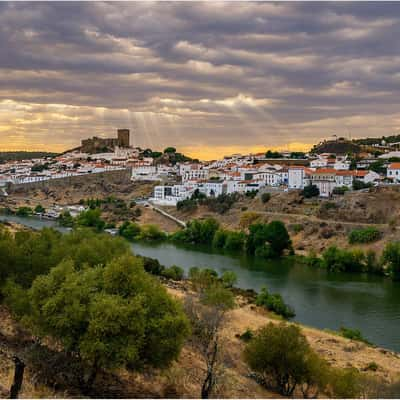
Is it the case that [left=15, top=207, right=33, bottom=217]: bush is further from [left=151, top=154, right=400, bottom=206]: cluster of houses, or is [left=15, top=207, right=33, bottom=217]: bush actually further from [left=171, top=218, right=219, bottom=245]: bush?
[left=171, top=218, right=219, bottom=245]: bush

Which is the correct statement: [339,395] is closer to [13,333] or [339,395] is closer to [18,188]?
[13,333]

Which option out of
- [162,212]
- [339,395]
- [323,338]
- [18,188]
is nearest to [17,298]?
[339,395]

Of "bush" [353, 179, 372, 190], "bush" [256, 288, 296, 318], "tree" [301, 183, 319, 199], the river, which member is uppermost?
"bush" [353, 179, 372, 190]

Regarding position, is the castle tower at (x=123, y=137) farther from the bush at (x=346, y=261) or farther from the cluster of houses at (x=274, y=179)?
the bush at (x=346, y=261)

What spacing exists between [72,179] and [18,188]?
26.4 feet

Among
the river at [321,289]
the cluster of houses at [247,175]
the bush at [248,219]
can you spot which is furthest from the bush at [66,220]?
the bush at [248,219]

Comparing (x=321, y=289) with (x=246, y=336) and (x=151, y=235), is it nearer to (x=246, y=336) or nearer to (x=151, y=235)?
(x=246, y=336)

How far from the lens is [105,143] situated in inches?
3839

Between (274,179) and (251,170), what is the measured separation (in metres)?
4.70

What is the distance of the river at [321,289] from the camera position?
16.6 metres

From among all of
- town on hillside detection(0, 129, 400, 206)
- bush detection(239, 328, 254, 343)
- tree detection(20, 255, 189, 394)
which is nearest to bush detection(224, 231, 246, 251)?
town on hillside detection(0, 129, 400, 206)

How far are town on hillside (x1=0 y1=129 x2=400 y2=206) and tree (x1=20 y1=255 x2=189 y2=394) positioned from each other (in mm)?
31632

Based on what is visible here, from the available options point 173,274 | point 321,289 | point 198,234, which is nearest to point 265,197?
point 198,234

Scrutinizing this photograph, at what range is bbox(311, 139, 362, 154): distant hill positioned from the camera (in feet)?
223
